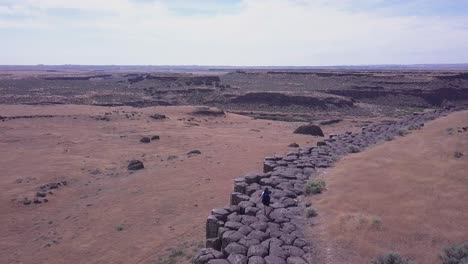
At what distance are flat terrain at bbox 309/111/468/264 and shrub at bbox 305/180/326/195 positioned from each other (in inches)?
8.6

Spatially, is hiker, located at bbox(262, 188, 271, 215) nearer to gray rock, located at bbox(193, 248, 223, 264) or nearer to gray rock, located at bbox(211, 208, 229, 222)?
gray rock, located at bbox(211, 208, 229, 222)

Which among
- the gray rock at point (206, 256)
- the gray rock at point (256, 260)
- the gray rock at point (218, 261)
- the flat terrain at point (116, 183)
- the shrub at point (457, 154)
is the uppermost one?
the shrub at point (457, 154)

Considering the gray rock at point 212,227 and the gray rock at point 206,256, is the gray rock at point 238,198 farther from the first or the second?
the gray rock at point 206,256

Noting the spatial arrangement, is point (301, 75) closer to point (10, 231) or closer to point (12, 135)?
point (12, 135)

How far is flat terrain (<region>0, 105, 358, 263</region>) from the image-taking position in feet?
42.6

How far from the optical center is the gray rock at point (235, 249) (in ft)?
28.7

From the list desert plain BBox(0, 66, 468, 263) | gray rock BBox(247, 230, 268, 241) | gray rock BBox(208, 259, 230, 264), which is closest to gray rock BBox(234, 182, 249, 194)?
desert plain BBox(0, 66, 468, 263)

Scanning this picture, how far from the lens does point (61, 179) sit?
2125 centimetres

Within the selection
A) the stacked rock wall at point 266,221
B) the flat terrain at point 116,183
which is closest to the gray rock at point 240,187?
the stacked rock wall at point 266,221

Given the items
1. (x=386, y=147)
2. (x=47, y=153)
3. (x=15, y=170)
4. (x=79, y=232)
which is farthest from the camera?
(x=47, y=153)

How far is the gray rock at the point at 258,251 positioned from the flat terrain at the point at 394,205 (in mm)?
1080

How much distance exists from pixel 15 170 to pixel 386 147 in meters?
18.3

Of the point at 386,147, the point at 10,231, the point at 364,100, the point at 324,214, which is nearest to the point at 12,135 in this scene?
the point at 10,231

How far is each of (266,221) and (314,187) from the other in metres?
2.56
